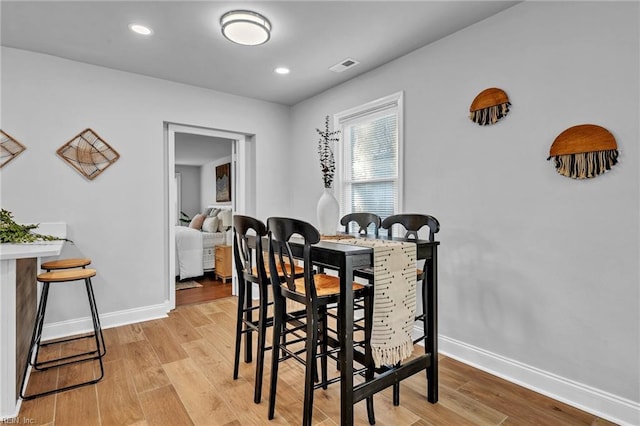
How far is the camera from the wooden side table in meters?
5.02

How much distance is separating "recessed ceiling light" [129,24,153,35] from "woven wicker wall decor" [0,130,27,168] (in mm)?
1498

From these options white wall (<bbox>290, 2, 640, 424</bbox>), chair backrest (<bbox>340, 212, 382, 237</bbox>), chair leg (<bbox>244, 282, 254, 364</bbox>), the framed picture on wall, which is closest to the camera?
white wall (<bbox>290, 2, 640, 424</bbox>)

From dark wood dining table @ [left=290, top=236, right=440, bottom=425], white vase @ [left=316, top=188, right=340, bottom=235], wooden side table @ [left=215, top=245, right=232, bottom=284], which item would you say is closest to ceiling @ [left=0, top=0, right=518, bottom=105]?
white vase @ [left=316, top=188, right=340, bottom=235]

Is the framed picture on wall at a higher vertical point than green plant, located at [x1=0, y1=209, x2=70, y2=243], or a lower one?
higher

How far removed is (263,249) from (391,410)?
1261 millimetres

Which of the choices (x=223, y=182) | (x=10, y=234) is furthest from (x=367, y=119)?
(x=223, y=182)

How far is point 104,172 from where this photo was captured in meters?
3.34

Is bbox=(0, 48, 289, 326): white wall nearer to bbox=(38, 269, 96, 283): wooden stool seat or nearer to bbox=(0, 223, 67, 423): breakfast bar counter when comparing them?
bbox=(38, 269, 96, 283): wooden stool seat

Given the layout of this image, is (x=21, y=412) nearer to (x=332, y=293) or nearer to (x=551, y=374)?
(x=332, y=293)

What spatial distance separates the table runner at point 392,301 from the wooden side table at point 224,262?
11.9ft

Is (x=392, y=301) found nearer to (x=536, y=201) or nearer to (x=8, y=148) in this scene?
(x=536, y=201)

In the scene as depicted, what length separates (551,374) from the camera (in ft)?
7.00

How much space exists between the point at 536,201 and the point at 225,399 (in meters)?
2.39

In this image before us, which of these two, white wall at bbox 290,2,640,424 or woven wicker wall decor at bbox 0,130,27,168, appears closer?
white wall at bbox 290,2,640,424
